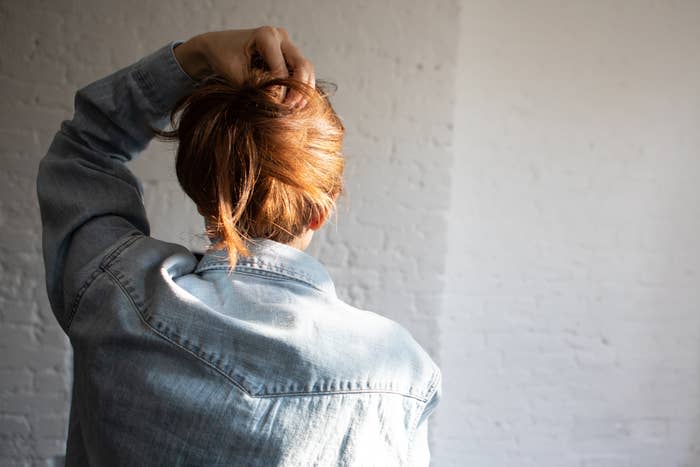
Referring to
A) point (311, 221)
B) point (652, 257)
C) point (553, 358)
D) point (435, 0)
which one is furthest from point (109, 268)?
point (652, 257)

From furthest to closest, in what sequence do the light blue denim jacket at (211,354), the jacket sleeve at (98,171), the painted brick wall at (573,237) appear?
the painted brick wall at (573,237) < the jacket sleeve at (98,171) < the light blue denim jacket at (211,354)

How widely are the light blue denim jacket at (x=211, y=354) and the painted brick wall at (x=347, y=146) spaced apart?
4.21 ft

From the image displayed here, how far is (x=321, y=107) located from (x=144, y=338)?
0.39 m

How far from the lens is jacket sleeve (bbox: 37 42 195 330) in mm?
731

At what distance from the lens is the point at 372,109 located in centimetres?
209

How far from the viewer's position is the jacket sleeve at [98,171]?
2.40ft

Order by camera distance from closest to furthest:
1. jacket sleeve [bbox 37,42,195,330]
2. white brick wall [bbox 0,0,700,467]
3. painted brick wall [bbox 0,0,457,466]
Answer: jacket sleeve [bbox 37,42,195,330], painted brick wall [bbox 0,0,457,466], white brick wall [bbox 0,0,700,467]

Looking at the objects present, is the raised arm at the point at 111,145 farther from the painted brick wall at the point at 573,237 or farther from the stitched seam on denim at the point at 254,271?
the painted brick wall at the point at 573,237

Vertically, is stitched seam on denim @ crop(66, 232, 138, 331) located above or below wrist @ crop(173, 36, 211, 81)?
below

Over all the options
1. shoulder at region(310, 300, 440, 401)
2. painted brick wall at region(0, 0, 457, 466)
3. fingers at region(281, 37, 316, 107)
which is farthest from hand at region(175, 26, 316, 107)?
painted brick wall at region(0, 0, 457, 466)

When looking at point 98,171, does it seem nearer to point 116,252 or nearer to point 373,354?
point 116,252

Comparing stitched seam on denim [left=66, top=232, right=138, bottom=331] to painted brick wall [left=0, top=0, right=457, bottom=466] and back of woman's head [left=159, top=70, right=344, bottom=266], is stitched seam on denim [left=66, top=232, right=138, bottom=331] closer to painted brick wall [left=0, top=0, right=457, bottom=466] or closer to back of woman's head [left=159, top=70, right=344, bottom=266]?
back of woman's head [left=159, top=70, right=344, bottom=266]

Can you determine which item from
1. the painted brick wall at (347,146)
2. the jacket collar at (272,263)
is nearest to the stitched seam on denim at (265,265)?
the jacket collar at (272,263)

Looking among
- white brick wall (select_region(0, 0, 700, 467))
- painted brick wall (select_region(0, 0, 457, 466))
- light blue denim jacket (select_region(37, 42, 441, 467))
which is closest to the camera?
light blue denim jacket (select_region(37, 42, 441, 467))
